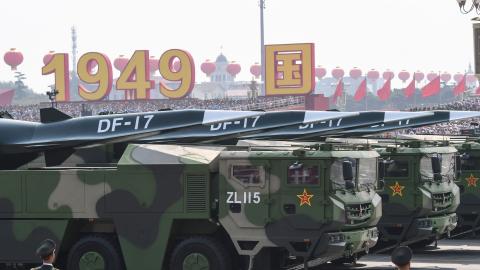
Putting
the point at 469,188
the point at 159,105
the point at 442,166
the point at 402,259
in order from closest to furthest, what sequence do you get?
the point at 402,259 → the point at 442,166 → the point at 469,188 → the point at 159,105

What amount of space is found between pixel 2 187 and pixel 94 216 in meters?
1.60

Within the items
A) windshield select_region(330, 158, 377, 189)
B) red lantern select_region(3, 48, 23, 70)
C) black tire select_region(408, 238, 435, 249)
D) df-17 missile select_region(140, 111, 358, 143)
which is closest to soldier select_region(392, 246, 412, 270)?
windshield select_region(330, 158, 377, 189)

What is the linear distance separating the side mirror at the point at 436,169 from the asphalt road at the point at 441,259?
1514 mm

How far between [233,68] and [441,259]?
471ft

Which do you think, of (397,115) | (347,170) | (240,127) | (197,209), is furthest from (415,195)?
(397,115)

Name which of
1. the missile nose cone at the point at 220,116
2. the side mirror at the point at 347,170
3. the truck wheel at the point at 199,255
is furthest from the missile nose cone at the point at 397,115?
the truck wheel at the point at 199,255

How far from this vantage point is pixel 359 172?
1509 cm

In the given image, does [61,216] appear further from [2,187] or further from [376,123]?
[376,123]

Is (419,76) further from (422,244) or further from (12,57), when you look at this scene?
(422,244)

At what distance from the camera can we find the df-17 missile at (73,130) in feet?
67.5

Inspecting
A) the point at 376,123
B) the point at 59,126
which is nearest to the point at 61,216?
the point at 59,126

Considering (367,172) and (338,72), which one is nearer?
(367,172)

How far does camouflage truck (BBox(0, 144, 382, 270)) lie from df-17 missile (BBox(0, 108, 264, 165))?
4788 millimetres

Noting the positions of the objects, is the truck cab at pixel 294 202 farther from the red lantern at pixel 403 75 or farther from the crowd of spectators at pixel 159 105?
Answer: the red lantern at pixel 403 75
